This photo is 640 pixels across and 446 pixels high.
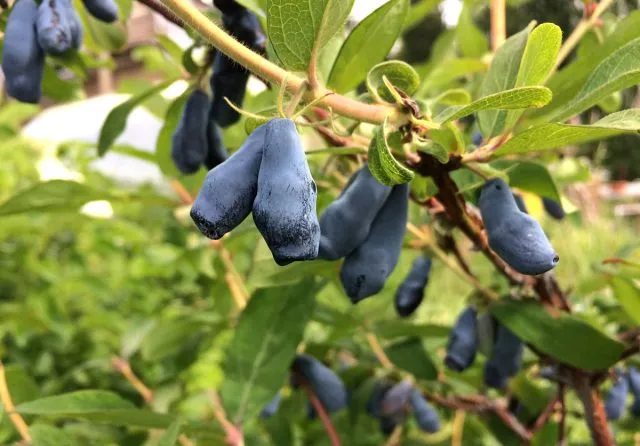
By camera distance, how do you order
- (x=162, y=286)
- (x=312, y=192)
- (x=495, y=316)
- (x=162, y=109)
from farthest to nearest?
(x=162, y=286) < (x=162, y=109) < (x=495, y=316) < (x=312, y=192)

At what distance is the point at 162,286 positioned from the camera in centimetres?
164

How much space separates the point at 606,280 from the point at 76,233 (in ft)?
4.22

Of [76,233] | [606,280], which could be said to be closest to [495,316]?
[606,280]

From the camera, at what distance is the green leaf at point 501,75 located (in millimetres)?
524

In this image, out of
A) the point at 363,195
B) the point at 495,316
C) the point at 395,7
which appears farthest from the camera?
the point at 495,316

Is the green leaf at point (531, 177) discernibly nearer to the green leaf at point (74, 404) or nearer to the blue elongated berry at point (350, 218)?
the blue elongated berry at point (350, 218)

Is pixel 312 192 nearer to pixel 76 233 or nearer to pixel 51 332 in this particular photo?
pixel 51 332

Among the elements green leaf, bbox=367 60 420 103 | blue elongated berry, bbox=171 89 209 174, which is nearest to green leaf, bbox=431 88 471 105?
green leaf, bbox=367 60 420 103

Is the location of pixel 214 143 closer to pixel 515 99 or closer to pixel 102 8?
pixel 102 8

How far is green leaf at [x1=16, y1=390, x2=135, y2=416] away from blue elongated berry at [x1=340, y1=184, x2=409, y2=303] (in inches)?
11.4

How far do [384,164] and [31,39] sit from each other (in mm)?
Result: 370

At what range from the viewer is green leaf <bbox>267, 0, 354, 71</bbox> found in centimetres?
41

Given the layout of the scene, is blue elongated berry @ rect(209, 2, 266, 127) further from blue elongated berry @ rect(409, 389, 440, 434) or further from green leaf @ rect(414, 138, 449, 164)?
blue elongated berry @ rect(409, 389, 440, 434)

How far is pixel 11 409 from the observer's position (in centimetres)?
72
